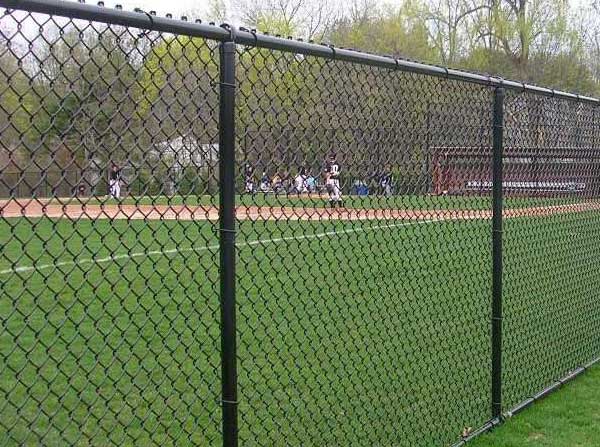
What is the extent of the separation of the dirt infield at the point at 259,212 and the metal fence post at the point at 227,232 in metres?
0.27

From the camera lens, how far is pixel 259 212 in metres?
3.65

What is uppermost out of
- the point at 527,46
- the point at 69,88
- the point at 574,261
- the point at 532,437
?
the point at 527,46

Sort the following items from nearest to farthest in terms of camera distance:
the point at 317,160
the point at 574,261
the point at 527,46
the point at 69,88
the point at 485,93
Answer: the point at 69,88, the point at 317,160, the point at 485,93, the point at 574,261, the point at 527,46

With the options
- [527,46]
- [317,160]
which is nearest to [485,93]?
[317,160]

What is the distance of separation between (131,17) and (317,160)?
1.34m

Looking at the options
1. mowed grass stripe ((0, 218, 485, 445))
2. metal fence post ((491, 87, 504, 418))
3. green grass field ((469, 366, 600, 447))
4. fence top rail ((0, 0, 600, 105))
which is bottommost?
green grass field ((469, 366, 600, 447))

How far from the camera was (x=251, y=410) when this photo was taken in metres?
5.32

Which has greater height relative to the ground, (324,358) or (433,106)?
(433,106)

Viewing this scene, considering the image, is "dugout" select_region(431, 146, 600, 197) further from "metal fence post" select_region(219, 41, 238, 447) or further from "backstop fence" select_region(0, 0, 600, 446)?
"metal fence post" select_region(219, 41, 238, 447)

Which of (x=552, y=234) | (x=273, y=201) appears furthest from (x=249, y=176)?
(x=552, y=234)

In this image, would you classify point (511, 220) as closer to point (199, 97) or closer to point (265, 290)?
point (265, 290)

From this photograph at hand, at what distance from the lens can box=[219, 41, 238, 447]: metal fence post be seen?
305cm

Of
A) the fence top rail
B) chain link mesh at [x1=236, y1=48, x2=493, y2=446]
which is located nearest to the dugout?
chain link mesh at [x1=236, y1=48, x2=493, y2=446]

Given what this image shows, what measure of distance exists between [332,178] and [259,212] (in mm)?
564
